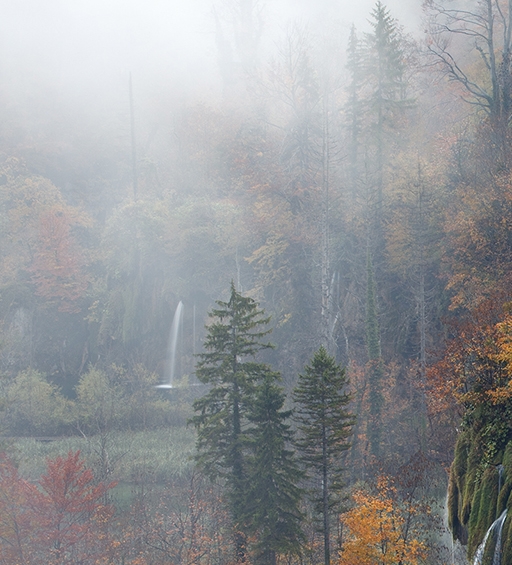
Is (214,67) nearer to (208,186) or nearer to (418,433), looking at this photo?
(208,186)

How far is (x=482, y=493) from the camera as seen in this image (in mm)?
12328

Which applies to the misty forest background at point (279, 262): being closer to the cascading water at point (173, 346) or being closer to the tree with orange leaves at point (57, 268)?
the tree with orange leaves at point (57, 268)

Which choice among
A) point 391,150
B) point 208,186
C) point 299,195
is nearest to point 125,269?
point 208,186

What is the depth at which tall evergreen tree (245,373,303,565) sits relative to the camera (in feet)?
58.1

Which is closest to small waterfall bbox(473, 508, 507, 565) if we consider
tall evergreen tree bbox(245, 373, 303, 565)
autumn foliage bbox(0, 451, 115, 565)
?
tall evergreen tree bbox(245, 373, 303, 565)

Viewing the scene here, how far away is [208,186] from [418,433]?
1156 inches

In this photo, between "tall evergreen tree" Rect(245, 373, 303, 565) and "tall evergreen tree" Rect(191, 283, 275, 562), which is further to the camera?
"tall evergreen tree" Rect(191, 283, 275, 562)

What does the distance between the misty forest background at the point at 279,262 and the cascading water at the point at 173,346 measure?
1.39 ft

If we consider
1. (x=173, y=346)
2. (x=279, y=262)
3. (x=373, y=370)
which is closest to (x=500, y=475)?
(x=373, y=370)

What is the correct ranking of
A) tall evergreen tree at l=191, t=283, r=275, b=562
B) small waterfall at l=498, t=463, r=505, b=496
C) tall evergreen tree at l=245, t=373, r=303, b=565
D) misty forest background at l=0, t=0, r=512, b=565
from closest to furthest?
small waterfall at l=498, t=463, r=505, b=496, tall evergreen tree at l=245, t=373, r=303, b=565, tall evergreen tree at l=191, t=283, r=275, b=562, misty forest background at l=0, t=0, r=512, b=565

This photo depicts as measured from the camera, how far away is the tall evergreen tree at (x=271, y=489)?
58.1 feet

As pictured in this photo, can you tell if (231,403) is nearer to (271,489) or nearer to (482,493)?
(271,489)

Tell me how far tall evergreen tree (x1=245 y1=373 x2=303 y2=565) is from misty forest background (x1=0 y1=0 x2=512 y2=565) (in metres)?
1.77

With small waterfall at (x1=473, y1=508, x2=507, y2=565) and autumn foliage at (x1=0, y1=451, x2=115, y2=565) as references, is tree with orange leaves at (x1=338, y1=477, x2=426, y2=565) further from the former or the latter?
autumn foliage at (x1=0, y1=451, x2=115, y2=565)
